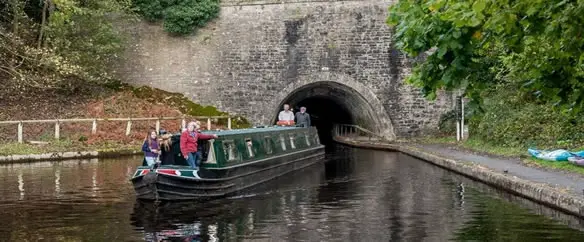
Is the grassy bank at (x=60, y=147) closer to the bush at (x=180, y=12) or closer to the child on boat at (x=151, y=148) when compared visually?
the bush at (x=180, y=12)

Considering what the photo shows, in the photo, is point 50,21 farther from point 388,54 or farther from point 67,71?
point 388,54

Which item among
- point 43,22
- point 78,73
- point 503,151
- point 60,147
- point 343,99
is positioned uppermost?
point 43,22

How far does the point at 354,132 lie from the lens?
103ft

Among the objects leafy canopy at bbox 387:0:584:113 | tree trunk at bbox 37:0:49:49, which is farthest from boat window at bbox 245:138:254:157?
tree trunk at bbox 37:0:49:49

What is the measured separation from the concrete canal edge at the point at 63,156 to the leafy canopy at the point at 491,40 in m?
13.1

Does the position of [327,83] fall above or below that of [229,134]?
above

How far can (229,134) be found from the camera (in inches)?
530

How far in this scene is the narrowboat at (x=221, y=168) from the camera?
37.3 feet

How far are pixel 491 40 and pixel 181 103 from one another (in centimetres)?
1839

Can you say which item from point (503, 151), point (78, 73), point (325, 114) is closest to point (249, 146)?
point (503, 151)

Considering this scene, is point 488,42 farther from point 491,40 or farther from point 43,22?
point 43,22

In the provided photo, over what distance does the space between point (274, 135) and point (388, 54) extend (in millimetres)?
9401

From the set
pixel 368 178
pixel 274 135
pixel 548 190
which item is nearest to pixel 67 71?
pixel 274 135

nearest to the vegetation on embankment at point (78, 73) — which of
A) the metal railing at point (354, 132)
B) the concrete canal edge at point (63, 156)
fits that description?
the concrete canal edge at point (63, 156)
